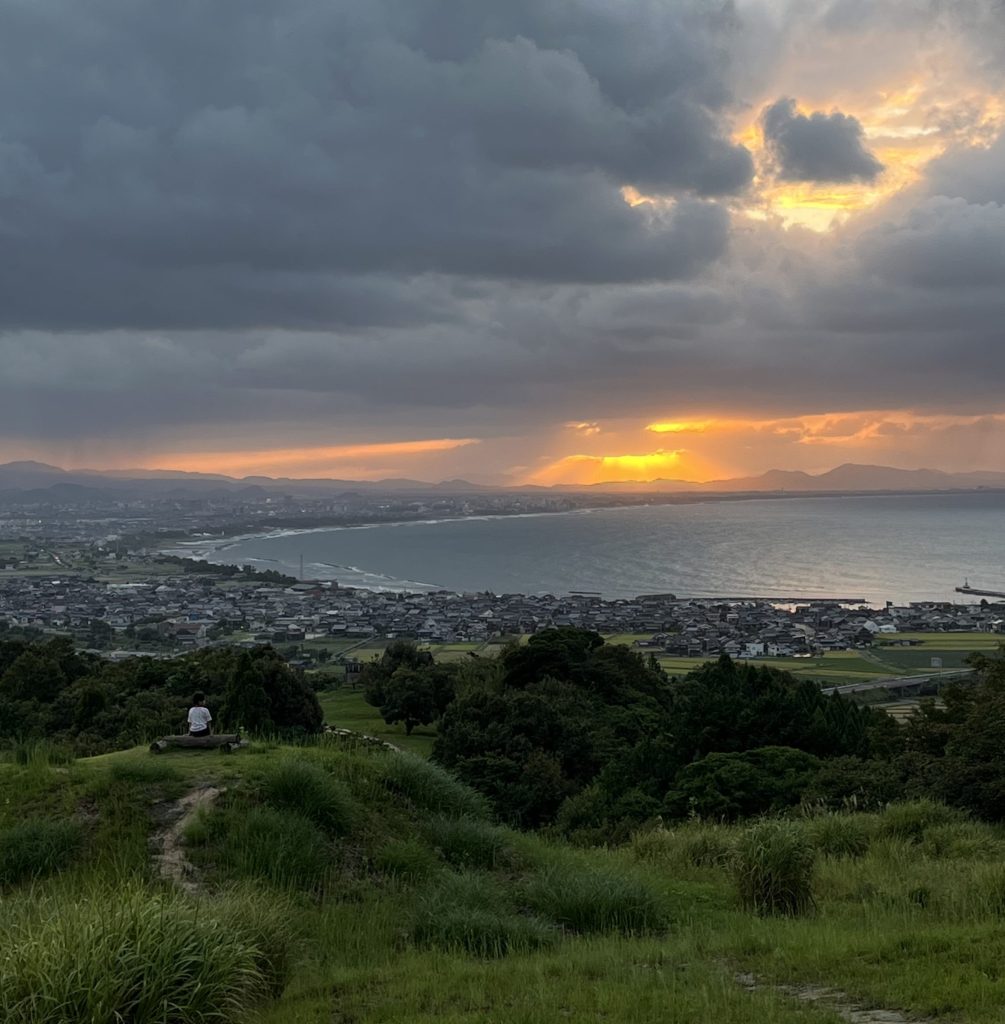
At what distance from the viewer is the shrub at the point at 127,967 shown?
4363mm

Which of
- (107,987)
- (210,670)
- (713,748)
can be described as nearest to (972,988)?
(107,987)

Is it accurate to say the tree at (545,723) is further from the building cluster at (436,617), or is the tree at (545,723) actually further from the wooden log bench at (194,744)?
the building cluster at (436,617)

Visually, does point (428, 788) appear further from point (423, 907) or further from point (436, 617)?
point (436, 617)

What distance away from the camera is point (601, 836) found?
14.8 m

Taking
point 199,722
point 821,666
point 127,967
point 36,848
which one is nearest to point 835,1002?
point 127,967

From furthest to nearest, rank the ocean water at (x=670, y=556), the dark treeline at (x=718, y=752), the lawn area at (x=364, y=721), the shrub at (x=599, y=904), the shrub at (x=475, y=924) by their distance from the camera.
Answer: the ocean water at (x=670, y=556) → the lawn area at (x=364, y=721) → the dark treeline at (x=718, y=752) → the shrub at (x=599, y=904) → the shrub at (x=475, y=924)

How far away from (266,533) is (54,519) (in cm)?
4918

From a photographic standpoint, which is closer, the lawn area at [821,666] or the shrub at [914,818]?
the shrub at [914,818]

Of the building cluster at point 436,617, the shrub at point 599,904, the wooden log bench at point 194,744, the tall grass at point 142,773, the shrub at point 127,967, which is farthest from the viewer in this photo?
the building cluster at point 436,617

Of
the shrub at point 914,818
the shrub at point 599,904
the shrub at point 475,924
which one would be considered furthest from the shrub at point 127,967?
the shrub at point 914,818

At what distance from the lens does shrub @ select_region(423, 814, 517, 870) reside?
8867 millimetres

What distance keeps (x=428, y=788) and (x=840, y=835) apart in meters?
4.75

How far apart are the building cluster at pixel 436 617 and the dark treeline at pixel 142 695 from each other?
87.4 feet

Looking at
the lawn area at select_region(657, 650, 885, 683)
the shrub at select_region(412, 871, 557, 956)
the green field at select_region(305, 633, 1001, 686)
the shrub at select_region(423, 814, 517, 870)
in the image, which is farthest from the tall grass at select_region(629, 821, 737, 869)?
the lawn area at select_region(657, 650, 885, 683)
